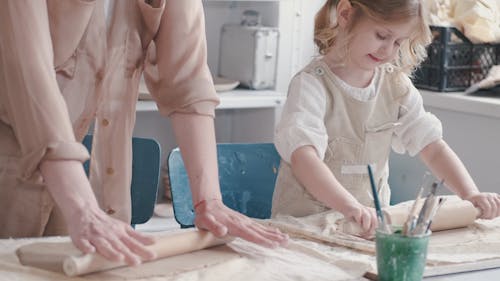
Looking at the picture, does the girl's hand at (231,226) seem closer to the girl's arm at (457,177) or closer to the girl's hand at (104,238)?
the girl's hand at (104,238)

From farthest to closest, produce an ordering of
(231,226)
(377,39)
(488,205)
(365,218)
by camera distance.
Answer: (377,39) < (488,205) < (365,218) < (231,226)

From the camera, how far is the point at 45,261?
4.17 ft

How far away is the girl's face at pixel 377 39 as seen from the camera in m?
1.83

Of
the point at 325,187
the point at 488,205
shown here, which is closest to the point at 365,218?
the point at 325,187

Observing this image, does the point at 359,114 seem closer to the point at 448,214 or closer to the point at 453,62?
the point at 448,214

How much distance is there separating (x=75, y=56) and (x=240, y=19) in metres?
1.84

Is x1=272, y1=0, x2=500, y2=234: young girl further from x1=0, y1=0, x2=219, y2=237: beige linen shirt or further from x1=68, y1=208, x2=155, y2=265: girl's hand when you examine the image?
x1=68, y1=208, x2=155, y2=265: girl's hand

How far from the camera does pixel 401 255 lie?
4.05 feet

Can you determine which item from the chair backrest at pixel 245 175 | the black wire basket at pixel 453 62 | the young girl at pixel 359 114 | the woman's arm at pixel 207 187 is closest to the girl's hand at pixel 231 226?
the woman's arm at pixel 207 187

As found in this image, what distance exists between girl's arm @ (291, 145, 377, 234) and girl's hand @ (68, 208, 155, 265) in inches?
18.1

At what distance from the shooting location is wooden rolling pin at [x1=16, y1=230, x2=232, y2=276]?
120 centimetres

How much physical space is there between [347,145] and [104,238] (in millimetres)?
846

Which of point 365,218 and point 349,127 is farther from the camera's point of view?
point 349,127

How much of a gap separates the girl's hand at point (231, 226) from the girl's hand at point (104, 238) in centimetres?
20
